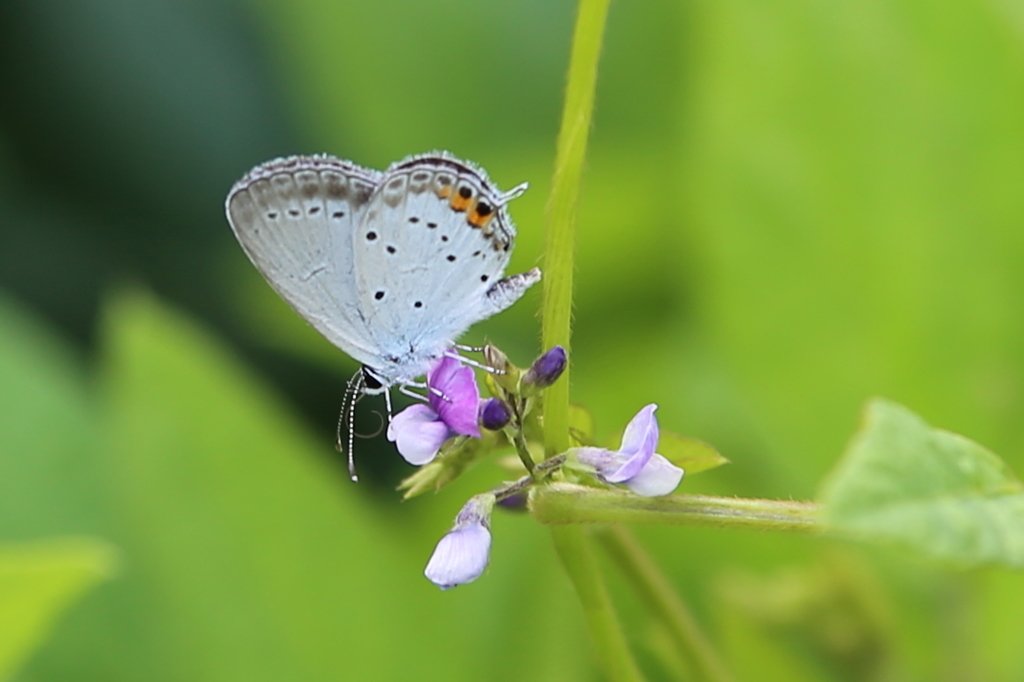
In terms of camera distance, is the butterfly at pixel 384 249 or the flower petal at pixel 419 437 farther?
the butterfly at pixel 384 249

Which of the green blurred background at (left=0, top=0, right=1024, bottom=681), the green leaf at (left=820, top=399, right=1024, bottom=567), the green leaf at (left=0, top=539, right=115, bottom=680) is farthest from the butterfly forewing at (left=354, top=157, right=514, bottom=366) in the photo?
the green leaf at (left=820, top=399, right=1024, bottom=567)

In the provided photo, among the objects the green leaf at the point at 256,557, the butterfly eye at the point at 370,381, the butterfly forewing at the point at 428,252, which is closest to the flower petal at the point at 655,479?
the butterfly forewing at the point at 428,252

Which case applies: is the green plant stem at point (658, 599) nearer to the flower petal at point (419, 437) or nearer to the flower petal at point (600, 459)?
the flower petal at point (600, 459)

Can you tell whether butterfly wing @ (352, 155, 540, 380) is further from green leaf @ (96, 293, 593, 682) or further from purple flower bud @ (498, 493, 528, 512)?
green leaf @ (96, 293, 593, 682)

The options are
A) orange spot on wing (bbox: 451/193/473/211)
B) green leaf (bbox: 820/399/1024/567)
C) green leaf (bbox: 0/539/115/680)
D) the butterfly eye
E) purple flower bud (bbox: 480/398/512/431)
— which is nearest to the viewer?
green leaf (bbox: 820/399/1024/567)

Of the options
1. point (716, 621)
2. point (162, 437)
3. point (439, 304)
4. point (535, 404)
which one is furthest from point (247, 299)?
point (535, 404)

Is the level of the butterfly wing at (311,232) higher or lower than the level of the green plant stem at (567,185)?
higher

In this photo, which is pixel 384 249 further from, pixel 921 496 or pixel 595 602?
pixel 921 496
